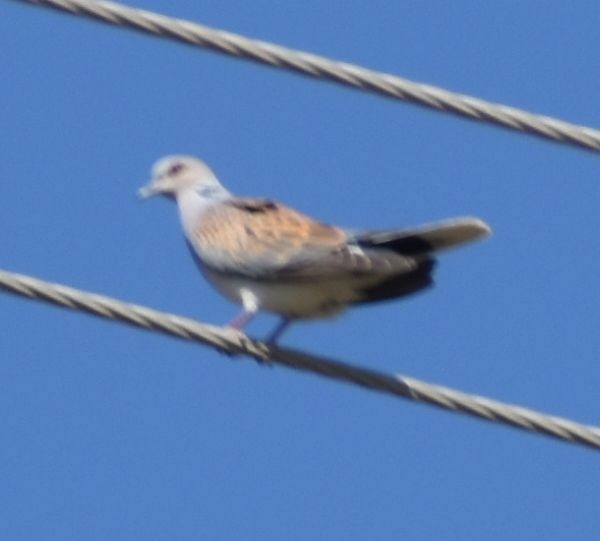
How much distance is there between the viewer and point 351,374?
896cm

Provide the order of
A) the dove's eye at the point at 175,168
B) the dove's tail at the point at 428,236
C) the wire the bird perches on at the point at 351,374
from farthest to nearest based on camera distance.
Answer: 1. the dove's eye at the point at 175,168
2. the dove's tail at the point at 428,236
3. the wire the bird perches on at the point at 351,374

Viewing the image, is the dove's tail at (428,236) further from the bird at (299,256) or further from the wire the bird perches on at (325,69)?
the wire the bird perches on at (325,69)

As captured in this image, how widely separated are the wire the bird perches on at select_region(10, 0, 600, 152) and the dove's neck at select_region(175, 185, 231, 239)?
241 centimetres

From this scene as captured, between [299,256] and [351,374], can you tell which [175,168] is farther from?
[351,374]

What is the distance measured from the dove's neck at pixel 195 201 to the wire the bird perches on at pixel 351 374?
2341mm

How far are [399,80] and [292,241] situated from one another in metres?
1.78

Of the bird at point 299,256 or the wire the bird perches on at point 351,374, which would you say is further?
the bird at point 299,256

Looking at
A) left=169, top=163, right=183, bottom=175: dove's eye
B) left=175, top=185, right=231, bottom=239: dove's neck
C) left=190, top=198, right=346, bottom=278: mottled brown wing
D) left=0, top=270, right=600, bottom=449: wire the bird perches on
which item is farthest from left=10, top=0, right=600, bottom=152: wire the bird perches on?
left=169, top=163, right=183, bottom=175: dove's eye

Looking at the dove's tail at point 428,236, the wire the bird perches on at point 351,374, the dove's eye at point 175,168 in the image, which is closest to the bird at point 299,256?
the dove's tail at point 428,236

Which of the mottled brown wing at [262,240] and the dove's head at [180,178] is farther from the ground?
the dove's head at [180,178]

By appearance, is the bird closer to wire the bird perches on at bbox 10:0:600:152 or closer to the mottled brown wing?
the mottled brown wing

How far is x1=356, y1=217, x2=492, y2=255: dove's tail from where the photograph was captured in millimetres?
9664

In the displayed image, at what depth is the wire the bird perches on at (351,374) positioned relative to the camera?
862cm

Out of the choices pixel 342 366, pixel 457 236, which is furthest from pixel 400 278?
pixel 342 366
